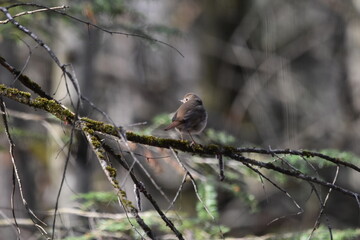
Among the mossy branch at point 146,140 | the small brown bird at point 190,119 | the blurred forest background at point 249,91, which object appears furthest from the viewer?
the blurred forest background at point 249,91

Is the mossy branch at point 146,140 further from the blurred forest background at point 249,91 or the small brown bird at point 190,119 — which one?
the blurred forest background at point 249,91

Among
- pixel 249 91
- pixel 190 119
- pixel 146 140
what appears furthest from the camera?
pixel 249 91

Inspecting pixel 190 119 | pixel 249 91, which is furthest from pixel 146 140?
pixel 249 91

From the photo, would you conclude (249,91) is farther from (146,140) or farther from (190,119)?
(146,140)

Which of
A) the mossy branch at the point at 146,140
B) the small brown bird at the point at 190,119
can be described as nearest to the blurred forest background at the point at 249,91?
the small brown bird at the point at 190,119

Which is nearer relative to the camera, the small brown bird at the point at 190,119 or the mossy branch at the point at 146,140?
the mossy branch at the point at 146,140

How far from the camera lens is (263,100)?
39.8ft

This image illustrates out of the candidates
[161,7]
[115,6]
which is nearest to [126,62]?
[161,7]

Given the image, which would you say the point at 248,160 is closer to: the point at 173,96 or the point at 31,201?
the point at 31,201

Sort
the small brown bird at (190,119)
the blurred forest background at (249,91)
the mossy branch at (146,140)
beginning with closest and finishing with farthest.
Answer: the mossy branch at (146,140)
the small brown bird at (190,119)
the blurred forest background at (249,91)

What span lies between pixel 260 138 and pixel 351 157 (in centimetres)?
632

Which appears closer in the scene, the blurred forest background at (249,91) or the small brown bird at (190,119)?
the small brown bird at (190,119)

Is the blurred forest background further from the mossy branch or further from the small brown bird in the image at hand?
the mossy branch

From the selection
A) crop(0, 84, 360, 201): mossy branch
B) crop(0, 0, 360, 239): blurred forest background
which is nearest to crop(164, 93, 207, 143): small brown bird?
crop(0, 84, 360, 201): mossy branch
